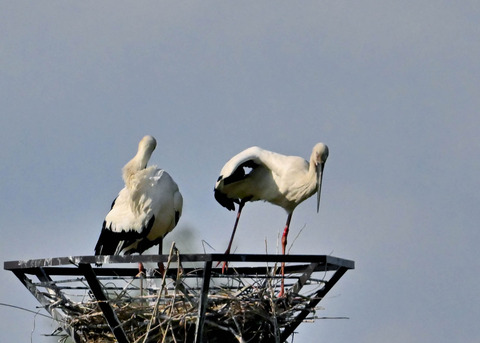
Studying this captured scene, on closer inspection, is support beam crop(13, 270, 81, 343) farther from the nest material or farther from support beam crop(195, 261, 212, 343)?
support beam crop(195, 261, 212, 343)

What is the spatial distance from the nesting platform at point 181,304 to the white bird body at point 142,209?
4.64 ft

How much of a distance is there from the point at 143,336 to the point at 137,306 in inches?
11.0

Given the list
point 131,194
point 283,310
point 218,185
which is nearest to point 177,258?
point 283,310

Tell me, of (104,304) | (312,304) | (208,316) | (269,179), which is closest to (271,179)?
(269,179)

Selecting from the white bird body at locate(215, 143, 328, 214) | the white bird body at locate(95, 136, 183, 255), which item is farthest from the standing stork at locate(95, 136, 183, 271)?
the white bird body at locate(215, 143, 328, 214)

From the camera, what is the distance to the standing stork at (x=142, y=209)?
27.2 ft

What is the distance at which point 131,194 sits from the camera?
830 cm

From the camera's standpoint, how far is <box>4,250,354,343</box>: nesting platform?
20.4ft

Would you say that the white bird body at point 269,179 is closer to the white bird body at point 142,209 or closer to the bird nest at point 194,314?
the white bird body at point 142,209

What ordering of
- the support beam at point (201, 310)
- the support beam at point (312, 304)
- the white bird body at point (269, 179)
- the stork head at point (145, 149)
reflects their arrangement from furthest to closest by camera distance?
the white bird body at point (269, 179)
the stork head at point (145, 149)
the support beam at point (312, 304)
the support beam at point (201, 310)

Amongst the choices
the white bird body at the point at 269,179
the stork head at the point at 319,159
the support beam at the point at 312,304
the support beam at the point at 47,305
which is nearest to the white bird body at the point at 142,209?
the white bird body at the point at 269,179

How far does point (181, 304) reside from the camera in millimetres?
6449

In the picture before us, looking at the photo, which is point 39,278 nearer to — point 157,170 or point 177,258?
point 177,258

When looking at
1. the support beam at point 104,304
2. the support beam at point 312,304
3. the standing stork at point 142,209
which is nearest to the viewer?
the support beam at point 104,304
